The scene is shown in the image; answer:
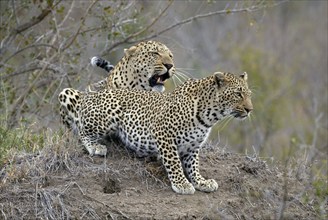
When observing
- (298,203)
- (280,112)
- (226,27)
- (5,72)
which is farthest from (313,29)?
(298,203)

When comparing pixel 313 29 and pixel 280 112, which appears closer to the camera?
pixel 280 112

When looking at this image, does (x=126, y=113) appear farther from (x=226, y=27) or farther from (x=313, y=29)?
(x=313, y=29)

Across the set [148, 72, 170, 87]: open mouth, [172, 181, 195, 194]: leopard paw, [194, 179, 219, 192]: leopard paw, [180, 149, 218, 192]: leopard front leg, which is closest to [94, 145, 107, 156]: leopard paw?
[180, 149, 218, 192]: leopard front leg

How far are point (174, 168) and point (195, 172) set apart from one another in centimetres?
43

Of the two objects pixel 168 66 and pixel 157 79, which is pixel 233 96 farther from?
pixel 157 79

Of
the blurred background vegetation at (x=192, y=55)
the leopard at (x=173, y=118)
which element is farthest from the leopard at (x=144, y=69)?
the leopard at (x=173, y=118)

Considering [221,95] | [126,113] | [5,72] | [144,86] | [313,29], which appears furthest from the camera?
[313,29]

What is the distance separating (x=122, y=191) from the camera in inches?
424

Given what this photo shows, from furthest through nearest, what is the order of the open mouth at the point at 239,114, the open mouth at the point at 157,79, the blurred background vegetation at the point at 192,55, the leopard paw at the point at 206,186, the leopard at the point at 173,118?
the blurred background vegetation at the point at 192,55
the open mouth at the point at 157,79
the leopard paw at the point at 206,186
the leopard at the point at 173,118
the open mouth at the point at 239,114

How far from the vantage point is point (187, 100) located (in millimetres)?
11047

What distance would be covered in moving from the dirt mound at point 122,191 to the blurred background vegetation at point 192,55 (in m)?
0.64

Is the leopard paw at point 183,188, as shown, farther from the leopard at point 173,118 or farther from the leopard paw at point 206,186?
the leopard paw at point 206,186

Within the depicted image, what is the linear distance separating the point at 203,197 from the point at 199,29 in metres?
21.6

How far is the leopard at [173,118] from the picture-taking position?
35.5 ft
